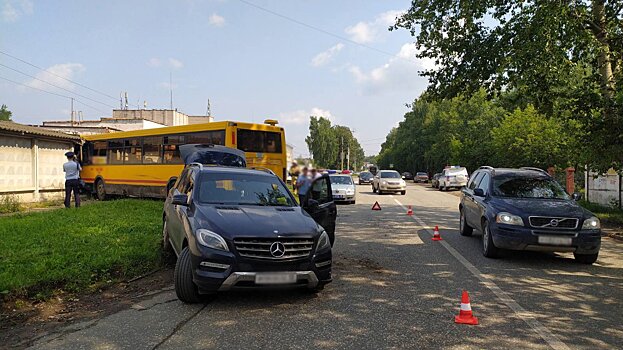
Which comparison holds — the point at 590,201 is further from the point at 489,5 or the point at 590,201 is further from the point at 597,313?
the point at 597,313

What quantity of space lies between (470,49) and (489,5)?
4.79 feet

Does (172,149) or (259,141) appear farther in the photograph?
(172,149)

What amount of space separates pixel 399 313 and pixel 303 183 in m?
3.56

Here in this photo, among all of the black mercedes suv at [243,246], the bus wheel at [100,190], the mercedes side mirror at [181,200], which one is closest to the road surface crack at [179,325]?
the black mercedes suv at [243,246]

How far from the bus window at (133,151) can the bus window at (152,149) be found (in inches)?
13.1

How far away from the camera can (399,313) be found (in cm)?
531

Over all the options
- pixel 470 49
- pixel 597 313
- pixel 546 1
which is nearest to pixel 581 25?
pixel 546 1

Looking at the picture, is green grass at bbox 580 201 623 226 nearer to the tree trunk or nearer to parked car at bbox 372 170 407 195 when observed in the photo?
the tree trunk

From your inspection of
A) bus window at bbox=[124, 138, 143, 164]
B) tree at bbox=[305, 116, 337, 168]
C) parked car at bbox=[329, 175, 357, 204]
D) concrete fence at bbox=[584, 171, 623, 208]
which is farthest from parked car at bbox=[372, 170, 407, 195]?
tree at bbox=[305, 116, 337, 168]

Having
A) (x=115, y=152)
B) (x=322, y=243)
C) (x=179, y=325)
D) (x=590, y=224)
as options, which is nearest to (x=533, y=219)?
(x=590, y=224)

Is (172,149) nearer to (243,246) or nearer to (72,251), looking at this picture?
(72,251)

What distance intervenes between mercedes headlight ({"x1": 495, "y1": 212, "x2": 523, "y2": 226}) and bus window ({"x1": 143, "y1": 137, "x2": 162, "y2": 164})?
1390 cm

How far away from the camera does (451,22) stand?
1581 cm

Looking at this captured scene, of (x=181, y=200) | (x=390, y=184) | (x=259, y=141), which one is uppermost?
(x=259, y=141)
